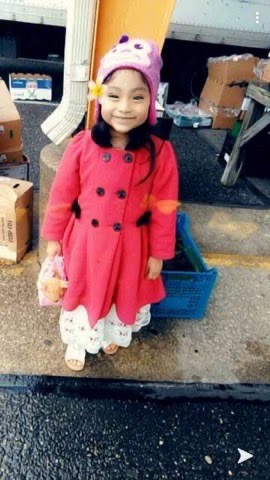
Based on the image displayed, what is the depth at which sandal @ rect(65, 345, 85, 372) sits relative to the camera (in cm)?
222

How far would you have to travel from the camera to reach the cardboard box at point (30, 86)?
627 cm

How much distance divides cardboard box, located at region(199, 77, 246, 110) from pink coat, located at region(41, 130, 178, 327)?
4940 millimetres

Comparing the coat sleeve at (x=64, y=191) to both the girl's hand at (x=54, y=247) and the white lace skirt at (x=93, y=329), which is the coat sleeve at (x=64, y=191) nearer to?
the girl's hand at (x=54, y=247)

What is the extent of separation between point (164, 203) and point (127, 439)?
3.70 feet

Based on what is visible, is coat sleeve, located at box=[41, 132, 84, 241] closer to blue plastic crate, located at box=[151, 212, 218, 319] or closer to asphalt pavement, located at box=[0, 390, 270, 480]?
blue plastic crate, located at box=[151, 212, 218, 319]

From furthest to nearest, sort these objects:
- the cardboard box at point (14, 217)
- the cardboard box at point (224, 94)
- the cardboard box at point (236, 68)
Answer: the cardboard box at point (224, 94) < the cardboard box at point (236, 68) < the cardboard box at point (14, 217)

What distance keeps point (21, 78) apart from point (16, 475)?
5794 mm

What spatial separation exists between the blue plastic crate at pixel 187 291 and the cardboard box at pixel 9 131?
1.47 metres

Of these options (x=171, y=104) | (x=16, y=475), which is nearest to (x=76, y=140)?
(x=16, y=475)

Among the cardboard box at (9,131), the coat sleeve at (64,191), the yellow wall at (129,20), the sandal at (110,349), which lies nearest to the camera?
the coat sleeve at (64,191)

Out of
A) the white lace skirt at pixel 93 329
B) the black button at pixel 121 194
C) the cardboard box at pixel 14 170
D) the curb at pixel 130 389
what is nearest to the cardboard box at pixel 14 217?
the cardboard box at pixel 14 170

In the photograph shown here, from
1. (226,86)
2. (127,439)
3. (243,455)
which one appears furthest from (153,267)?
(226,86)

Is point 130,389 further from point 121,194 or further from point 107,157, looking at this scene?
point 107,157

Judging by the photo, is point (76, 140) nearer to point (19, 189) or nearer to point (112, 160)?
point (112, 160)
